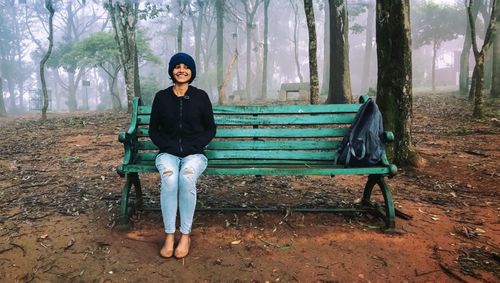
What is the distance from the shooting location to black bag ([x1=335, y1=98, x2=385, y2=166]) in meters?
3.58

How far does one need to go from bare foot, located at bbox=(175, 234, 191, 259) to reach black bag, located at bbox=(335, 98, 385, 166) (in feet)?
5.58

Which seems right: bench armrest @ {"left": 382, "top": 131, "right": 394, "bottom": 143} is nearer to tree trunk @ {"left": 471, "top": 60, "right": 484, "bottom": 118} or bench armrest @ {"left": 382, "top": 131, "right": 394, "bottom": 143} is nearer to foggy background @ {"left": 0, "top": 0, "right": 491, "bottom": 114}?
tree trunk @ {"left": 471, "top": 60, "right": 484, "bottom": 118}

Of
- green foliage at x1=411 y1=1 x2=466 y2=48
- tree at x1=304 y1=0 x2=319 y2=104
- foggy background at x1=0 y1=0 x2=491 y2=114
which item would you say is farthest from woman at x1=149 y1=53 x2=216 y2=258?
green foliage at x1=411 y1=1 x2=466 y2=48

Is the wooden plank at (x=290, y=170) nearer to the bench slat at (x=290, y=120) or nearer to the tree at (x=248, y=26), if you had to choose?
the bench slat at (x=290, y=120)

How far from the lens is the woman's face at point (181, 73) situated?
3.59 metres

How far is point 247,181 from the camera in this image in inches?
208

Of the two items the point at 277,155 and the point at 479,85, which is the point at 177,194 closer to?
the point at 277,155

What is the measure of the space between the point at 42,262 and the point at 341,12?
1063 cm

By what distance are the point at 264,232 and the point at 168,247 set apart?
3.03 ft

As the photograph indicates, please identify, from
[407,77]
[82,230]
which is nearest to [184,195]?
[82,230]

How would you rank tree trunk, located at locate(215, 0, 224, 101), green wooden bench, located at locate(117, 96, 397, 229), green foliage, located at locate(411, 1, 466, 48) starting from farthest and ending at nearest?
1. green foliage, located at locate(411, 1, 466, 48)
2. tree trunk, located at locate(215, 0, 224, 101)
3. green wooden bench, located at locate(117, 96, 397, 229)

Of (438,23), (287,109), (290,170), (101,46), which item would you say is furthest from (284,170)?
(438,23)

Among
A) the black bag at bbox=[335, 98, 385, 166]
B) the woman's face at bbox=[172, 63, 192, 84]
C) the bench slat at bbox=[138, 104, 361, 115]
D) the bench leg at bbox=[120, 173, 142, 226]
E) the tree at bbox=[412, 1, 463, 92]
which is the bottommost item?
the bench leg at bbox=[120, 173, 142, 226]

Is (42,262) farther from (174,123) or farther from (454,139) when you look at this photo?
(454,139)
